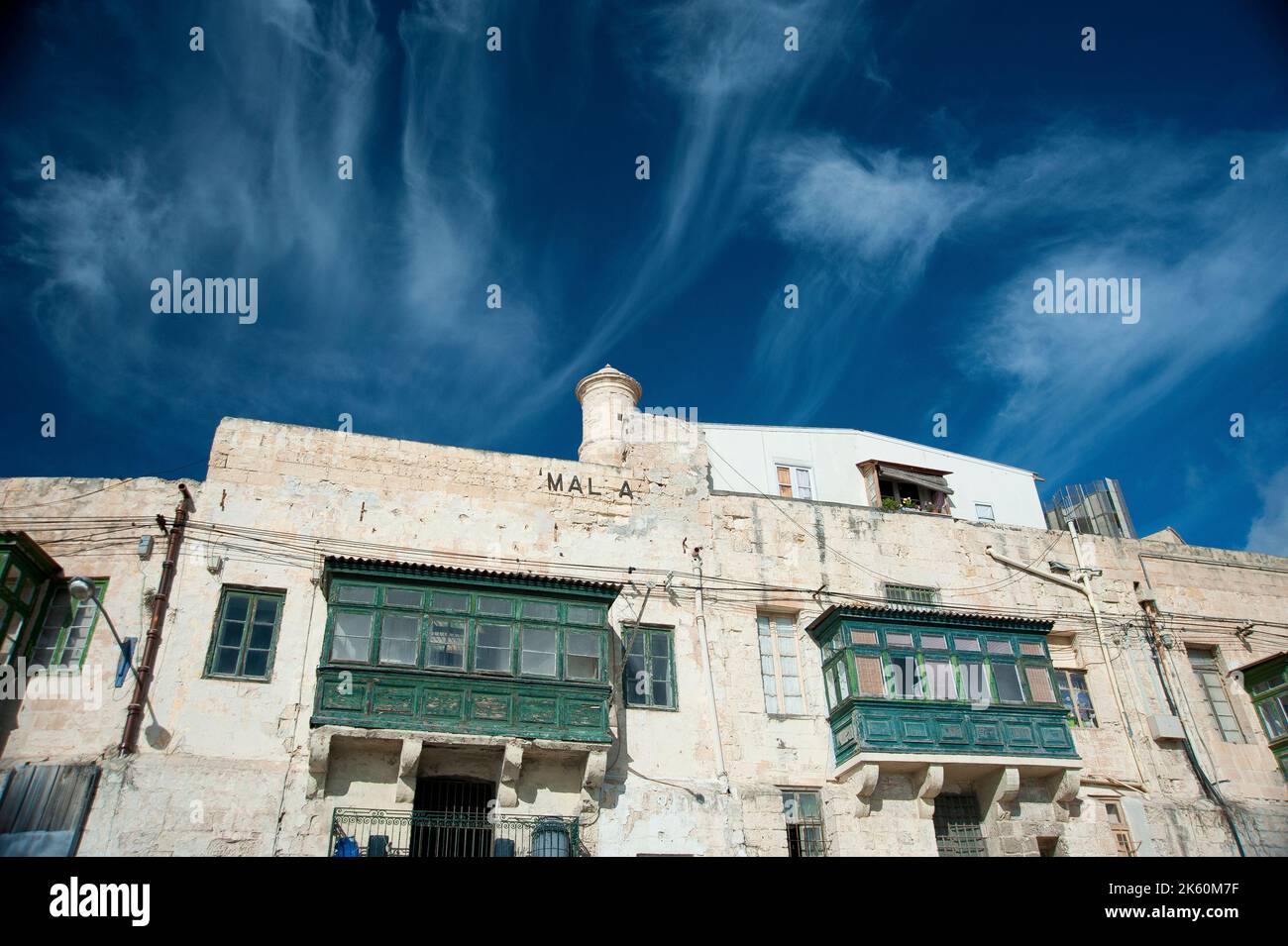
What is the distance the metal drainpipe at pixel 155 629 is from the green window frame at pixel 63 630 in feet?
3.09

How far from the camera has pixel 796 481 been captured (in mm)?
24859

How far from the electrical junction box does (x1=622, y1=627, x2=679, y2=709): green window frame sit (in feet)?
34.4

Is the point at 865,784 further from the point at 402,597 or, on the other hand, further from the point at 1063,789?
the point at 402,597

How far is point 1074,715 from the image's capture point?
20.6m

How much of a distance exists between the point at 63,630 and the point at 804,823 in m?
12.8

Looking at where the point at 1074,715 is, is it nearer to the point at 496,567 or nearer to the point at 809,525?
A: the point at 809,525

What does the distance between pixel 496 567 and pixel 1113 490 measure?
16.7 meters

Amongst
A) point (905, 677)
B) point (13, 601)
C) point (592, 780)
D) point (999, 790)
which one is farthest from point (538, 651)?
point (999, 790)

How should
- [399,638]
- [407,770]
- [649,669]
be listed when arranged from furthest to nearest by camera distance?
[649,669] → [399,638] → [407,770]

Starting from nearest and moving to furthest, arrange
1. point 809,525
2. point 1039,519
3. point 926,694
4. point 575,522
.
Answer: point 926,694 < point 575,522 < point 809,525 < point 1039,519

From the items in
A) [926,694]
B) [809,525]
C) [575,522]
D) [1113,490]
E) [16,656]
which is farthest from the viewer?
[1113,490]

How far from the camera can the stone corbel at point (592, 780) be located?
52.9 ft

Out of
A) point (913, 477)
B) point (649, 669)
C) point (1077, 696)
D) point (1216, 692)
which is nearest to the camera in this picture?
point (649, 669)

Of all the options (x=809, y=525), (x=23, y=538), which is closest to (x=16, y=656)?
(x=23, y=538)
